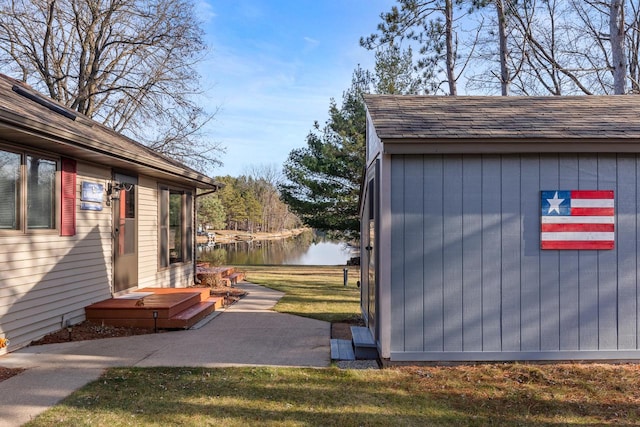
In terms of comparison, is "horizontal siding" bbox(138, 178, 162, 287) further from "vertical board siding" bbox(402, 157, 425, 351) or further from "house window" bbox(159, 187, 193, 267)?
"vertical board siding" bbox(402, 157, 425, 351)

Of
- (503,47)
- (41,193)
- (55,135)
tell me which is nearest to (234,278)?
(41,193)

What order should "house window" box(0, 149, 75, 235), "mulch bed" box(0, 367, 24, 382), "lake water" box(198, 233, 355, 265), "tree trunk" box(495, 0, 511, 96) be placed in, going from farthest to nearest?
"lake water" box(198, 233, 355, 265) < "tree trunk" box(495, 0, 511, 96) < "house window" box(0, 149, 75, 235) < "mulch bed" box(0, 367, 24, 382)

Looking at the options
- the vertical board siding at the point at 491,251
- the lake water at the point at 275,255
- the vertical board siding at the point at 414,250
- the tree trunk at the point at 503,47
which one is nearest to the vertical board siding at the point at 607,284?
the vertical board siding at the point at 491,251

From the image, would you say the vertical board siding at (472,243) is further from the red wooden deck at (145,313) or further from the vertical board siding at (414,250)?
the red wooden deck at (145,313)

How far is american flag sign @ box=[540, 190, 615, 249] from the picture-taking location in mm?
4402

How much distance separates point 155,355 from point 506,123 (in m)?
4.60

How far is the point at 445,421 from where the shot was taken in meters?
3.19

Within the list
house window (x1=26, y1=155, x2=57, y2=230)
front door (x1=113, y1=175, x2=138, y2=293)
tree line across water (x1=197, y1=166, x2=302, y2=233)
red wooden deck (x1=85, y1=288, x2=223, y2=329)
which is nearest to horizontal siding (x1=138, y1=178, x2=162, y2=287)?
front door (x1=113, y1=175, x2=138, y2=293)

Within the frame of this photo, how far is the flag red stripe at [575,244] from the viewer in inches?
173

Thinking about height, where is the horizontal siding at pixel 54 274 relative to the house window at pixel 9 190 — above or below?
below

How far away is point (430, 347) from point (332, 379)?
1.07 meters

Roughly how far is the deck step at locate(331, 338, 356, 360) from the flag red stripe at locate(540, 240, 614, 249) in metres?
2.31

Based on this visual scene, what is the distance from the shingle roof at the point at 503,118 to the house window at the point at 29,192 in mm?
4110

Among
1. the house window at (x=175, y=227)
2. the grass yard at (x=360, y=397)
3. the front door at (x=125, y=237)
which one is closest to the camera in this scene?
the grass yard at (x=360, y=397)
